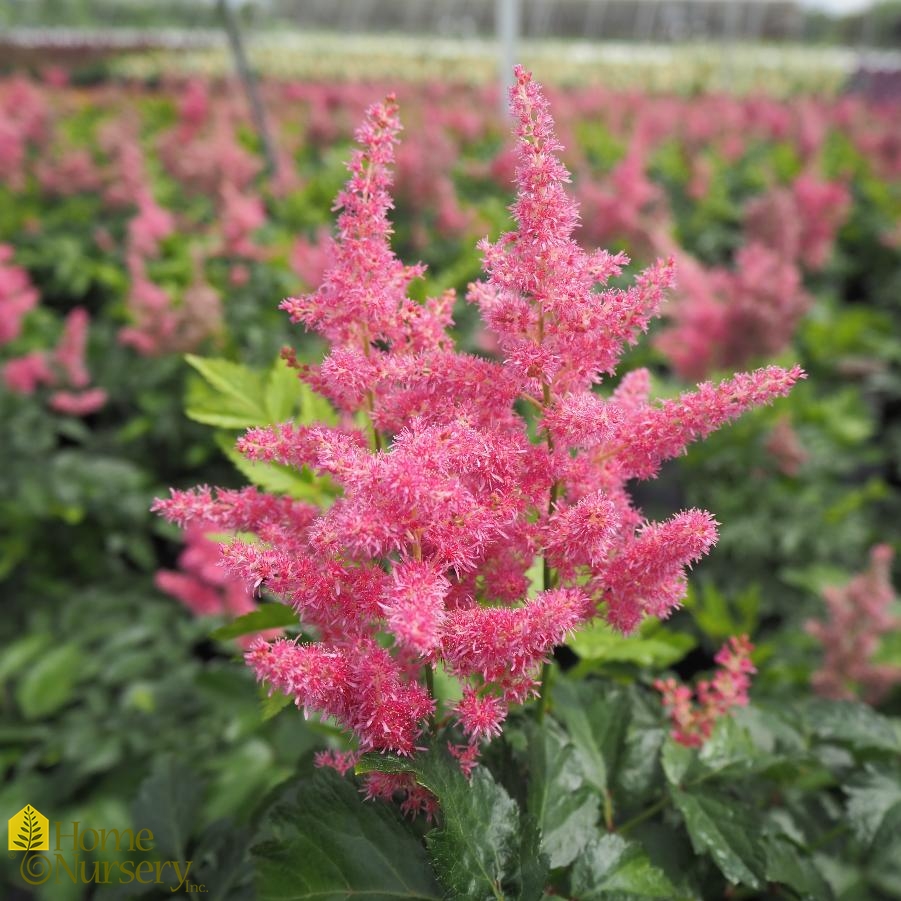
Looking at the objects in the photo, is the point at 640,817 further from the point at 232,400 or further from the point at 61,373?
the point at 61,373

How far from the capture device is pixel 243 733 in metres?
2.43

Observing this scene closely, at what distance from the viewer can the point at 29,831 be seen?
1510 millimetres

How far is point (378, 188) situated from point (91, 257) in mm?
4718

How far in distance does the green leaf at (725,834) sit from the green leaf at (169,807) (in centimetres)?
78

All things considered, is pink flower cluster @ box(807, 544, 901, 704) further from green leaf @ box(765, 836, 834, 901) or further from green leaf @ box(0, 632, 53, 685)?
green leaf @ box(0, 632, 53, 685)

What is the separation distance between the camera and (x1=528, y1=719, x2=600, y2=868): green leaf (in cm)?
105

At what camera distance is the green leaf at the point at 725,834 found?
1074 mm

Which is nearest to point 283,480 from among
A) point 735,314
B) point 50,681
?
point 50,681

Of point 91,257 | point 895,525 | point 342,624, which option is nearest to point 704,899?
point 342,624

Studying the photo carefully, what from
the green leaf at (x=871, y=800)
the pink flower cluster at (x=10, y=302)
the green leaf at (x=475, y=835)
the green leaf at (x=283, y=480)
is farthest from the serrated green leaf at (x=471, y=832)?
the pink flower cluster at (x=10, y=302)

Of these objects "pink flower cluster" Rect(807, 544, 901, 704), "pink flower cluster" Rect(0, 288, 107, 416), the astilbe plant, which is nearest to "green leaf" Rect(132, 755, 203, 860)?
the astilbe plant

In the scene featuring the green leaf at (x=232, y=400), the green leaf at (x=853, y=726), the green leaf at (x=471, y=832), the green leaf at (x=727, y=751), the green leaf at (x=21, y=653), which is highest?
the green leaf at (x=232, y=400)

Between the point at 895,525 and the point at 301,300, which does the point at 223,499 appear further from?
the point at 895,525

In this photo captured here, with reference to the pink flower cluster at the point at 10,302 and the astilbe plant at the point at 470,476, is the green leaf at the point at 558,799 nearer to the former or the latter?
the astilbe plant at the point at 470,476
